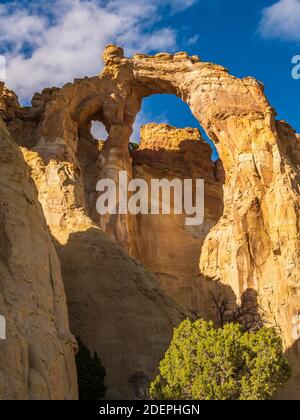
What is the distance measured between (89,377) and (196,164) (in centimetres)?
2583

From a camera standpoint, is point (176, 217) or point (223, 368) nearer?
point (223, 368)

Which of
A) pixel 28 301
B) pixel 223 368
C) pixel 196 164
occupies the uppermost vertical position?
pixel 196 164

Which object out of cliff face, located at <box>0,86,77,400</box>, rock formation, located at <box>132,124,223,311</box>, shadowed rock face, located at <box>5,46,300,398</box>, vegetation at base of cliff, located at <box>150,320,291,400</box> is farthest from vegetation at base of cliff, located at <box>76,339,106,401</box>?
rock formation, located at <box>132,124,223,311</box>

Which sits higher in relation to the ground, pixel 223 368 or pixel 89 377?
pixel 223 368

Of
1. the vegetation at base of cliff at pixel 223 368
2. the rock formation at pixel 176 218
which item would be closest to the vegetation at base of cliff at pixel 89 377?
the vegetation at base of cliff at pixel 223 368

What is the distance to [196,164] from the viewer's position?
5072cm

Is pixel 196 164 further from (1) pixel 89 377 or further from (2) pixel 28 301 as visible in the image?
(2) pixel 28 301

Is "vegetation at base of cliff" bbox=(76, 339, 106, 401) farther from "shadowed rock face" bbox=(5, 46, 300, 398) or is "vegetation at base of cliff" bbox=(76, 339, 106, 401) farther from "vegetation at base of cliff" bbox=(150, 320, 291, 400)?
"shadowed rock face" bbox=(5, 46, 300, 398)

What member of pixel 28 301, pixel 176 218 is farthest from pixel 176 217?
pixel 28 301

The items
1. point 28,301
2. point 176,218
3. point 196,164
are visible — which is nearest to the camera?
point 28,301

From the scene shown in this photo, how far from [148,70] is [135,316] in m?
21.3

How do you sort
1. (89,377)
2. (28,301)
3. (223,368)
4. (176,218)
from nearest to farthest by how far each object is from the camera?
(223,368) < (28,301) < (89,377) < (176,218)

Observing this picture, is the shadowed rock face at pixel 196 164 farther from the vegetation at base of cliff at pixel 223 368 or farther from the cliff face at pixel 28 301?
the vegetation at base of cliff at pixel 223 368

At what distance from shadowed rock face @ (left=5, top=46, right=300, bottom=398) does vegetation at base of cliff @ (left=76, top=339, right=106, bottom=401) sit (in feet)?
14.8
